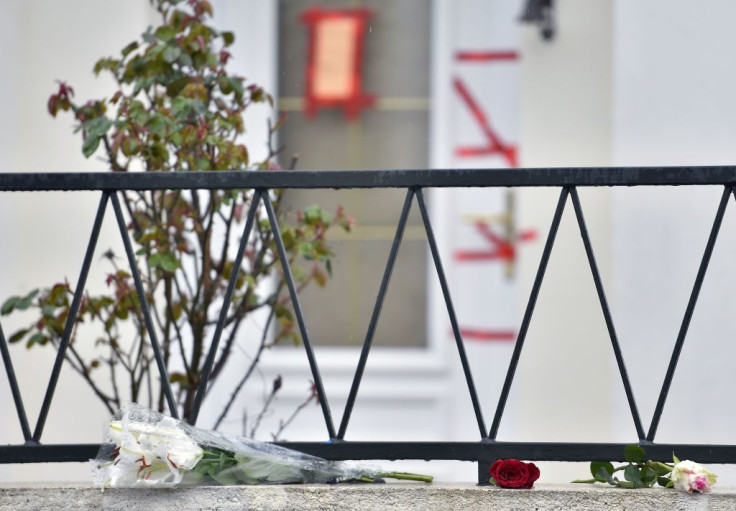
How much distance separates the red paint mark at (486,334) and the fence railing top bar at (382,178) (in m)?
1.77

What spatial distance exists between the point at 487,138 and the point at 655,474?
1.93 meters

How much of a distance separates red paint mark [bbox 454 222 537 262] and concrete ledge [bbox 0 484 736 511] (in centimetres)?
178

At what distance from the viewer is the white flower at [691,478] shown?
5.22 feet

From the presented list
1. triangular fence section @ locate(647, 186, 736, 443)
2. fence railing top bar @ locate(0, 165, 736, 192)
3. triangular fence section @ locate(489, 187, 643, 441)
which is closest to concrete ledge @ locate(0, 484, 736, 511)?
fence railing top bar @ locate(0, 165, 736, 192)

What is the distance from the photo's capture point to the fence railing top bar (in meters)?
1.64

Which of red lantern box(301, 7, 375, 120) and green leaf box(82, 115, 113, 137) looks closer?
green leaf box(82, 115, 113, 137)

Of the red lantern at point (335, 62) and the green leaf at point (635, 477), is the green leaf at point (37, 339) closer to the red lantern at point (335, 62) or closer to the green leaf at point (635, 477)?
the green leaf at point (635, 477)

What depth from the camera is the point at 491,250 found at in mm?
3418

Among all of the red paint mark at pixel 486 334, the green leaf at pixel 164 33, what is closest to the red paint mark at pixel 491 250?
the red paint mark at pixel 486 334

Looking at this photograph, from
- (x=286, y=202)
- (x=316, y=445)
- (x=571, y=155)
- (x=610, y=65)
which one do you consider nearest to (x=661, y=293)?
(x=571, y=155)

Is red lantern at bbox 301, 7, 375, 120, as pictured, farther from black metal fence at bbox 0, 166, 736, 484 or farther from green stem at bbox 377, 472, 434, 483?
green stem at bbox 377, 472, 434, 483

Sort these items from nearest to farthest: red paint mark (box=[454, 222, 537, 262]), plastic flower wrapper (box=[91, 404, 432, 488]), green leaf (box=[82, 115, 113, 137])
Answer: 1. plastic flower wrapper (box=[91, 404, 432, 488])
2. green leaf (box=[82, 115, 113, 137])
3. red paint mark (box=[454, 222, 537, 262])

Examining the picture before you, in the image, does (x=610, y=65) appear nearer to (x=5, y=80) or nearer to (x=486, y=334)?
(x=486, y=334)

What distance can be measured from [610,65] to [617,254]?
1.89 ft
